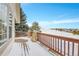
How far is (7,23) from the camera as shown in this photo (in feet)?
9.85

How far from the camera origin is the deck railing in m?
2.57

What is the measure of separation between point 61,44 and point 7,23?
1173mm

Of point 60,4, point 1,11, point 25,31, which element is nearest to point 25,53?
point 25,31

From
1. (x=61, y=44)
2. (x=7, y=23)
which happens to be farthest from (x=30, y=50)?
(x=7, y=23)

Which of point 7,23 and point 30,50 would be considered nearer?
point 30,50

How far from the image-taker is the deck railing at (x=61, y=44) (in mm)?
2572

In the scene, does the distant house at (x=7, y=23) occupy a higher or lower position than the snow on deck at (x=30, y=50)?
higher

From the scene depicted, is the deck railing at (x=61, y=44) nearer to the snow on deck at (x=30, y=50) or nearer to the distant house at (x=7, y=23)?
the snow on deck at (x=30, y=50)

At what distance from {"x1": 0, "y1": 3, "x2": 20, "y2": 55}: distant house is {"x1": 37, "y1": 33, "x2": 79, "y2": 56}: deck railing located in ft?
1.78

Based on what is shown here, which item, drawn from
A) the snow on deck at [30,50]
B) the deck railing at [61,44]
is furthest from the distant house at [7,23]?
the deck railing at [61,44]

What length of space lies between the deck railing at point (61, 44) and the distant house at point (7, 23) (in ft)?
1.78

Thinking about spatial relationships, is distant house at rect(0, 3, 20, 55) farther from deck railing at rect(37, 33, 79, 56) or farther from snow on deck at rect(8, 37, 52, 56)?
deck railing at rect(37, 33, 79, 56)

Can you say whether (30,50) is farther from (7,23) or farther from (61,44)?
(7,23)

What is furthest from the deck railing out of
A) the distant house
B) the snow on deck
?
the distant house
